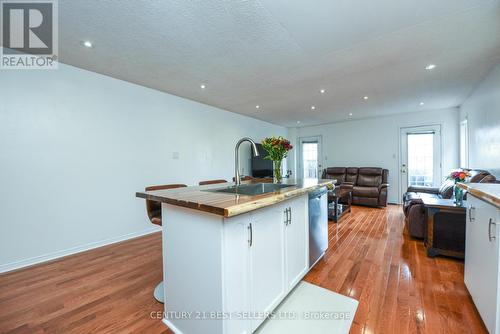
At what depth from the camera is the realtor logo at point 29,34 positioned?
176cm

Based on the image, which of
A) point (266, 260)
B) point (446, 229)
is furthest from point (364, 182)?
point (266, 260)

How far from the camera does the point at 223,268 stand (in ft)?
3.65

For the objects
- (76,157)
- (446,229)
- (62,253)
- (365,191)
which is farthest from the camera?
(365,191)

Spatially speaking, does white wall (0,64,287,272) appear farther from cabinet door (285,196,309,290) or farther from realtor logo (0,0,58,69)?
cabinet door (285,196,309,290)

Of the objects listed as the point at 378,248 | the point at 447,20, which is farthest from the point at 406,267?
the point at 447,20

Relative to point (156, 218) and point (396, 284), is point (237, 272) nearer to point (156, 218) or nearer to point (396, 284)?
point (156, 218)

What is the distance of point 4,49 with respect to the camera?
229cm

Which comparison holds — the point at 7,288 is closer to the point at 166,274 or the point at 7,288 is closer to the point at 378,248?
the point at 166,274

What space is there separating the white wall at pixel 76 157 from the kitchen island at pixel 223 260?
1.98 metres

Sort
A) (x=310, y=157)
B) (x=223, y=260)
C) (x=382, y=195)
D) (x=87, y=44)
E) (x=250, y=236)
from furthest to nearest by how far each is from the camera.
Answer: (x=310, y=157)
(x=382, y=195)
(x=87, y=44)
(x=250, y=236)
(x=223, y=260)

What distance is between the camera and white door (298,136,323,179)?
705 centimetres

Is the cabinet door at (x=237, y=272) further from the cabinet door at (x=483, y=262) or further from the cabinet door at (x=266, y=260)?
the cabinet door at (x=483, y=262)

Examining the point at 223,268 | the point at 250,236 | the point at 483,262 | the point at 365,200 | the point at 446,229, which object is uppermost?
the point at 250,236

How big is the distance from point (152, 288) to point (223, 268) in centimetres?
128
